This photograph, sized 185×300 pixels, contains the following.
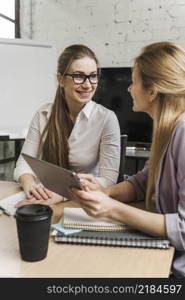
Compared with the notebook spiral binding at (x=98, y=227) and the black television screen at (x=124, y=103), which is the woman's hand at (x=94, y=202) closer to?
the notebook spiral binding at (x=98, y=227)

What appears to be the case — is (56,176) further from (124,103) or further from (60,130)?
(124,103)

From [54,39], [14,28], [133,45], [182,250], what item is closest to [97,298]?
[182,250]

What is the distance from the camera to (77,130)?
1.54 m

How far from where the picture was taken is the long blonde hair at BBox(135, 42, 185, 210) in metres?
0.92

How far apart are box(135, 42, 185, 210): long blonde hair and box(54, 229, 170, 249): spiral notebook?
21cm

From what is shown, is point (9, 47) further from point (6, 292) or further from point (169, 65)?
point (6, 292)

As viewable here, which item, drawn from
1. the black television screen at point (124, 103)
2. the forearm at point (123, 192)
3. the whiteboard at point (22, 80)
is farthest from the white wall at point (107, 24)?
the forearm at point (123, 192)

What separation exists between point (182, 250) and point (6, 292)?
44cm

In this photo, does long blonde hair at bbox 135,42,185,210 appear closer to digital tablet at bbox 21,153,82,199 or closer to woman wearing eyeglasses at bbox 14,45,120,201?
digital tablet at bbox 21,153,82,199

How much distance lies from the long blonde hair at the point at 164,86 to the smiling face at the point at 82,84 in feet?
1.73

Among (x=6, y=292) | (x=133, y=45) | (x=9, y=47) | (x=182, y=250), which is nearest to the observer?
(x=6, y=292)

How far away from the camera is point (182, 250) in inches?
33.7

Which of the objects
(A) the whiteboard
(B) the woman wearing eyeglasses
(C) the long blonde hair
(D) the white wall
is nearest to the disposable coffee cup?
(C) the long blonde hair

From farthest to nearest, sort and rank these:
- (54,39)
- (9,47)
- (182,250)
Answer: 1. (54,39)
2. (9,47)
3. (182,250)
